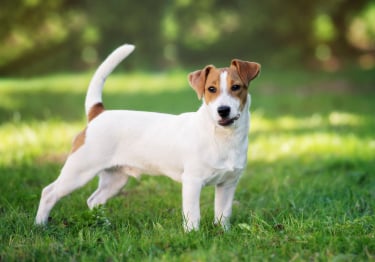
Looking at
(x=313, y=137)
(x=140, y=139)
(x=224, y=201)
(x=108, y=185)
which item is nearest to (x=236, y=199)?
(x=224, y=201)

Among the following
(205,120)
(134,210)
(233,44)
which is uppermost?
(233,44)

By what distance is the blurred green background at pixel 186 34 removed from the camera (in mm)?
19422

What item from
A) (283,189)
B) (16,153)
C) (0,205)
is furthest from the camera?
(16,153)

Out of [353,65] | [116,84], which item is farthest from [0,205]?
[353,65]

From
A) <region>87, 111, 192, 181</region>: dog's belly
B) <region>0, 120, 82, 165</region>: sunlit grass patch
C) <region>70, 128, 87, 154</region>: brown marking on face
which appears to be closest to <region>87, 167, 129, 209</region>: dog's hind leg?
<region>87, 111, 192, 181</region>: dog's belly

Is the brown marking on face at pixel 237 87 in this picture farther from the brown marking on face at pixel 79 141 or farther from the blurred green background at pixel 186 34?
the blurred green background at pixel 186 34

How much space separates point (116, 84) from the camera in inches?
642

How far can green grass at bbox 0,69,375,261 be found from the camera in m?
3.70

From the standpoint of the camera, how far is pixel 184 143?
439 centimetres

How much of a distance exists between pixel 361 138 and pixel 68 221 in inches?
210

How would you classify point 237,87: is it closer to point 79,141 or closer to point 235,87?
point 235,87

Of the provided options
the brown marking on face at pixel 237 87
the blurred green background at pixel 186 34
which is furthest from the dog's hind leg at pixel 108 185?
the blurred green background at pixel 186 34

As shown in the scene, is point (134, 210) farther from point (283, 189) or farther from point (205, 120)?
point (283, 189)

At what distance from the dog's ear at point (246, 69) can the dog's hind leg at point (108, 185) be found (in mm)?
1486
